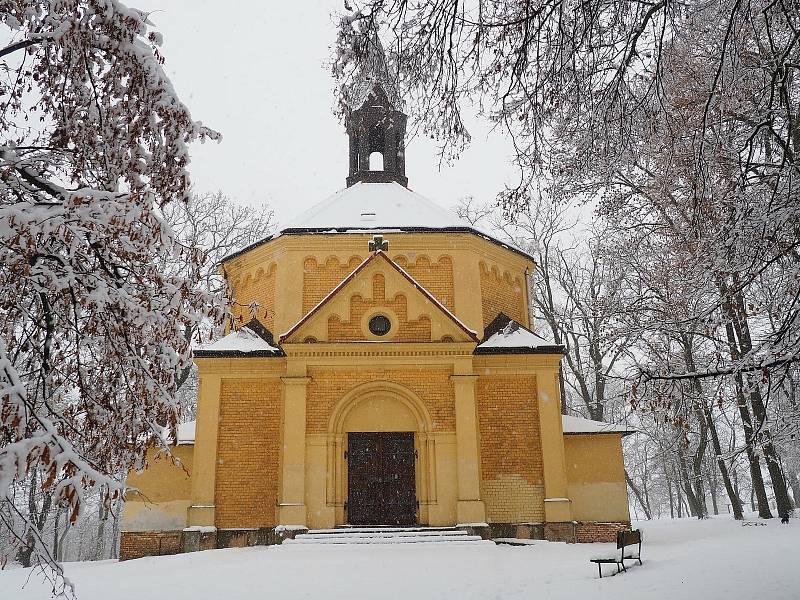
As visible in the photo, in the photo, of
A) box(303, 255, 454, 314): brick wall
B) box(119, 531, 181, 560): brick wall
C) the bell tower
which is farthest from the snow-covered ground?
the bell tower

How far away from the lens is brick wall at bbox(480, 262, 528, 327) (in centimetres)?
1698

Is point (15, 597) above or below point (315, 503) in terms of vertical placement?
below

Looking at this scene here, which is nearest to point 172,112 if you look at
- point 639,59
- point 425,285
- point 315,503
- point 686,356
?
point 639,59

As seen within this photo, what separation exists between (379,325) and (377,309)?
0.35 metres

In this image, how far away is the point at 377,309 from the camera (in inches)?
583

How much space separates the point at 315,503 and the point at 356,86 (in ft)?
32.5

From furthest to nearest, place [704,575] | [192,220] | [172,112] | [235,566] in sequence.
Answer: [192,220] < [235,566] < [704,575] < [172,112]

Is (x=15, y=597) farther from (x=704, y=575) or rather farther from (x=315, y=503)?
(x=704, y=575)

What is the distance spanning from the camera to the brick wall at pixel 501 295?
55.7 ft

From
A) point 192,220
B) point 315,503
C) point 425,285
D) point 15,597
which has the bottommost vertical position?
point 15,597

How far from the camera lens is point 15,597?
28.4 feet

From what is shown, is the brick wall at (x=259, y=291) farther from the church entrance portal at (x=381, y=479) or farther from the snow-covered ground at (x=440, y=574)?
the snow-covered ground at (x=440, y=574)

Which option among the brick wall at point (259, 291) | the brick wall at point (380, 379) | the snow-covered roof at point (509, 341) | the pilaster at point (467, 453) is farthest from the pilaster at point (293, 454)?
the snow-covered roof at point (509, 341)

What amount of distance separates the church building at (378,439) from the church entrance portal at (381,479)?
0.03 metres
